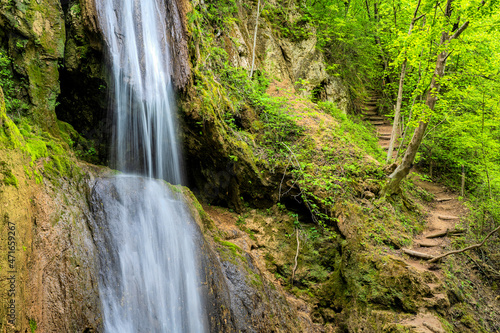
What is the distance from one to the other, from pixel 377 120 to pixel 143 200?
1566cm

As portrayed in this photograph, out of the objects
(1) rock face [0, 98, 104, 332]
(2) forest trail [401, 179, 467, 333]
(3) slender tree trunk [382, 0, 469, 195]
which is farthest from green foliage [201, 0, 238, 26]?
(2) forest trail [401, 179, 467, 333]

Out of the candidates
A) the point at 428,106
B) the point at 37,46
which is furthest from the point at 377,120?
the point at 37,46

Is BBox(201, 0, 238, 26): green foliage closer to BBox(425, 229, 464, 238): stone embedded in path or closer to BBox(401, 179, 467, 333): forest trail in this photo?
BBox(401, 179, 467, 333): forest trail

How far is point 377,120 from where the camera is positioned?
55.6ft

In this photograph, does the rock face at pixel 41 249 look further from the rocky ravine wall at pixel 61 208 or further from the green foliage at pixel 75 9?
the green foliage at pixel 75 9

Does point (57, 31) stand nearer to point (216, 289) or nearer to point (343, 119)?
point (216, 289)

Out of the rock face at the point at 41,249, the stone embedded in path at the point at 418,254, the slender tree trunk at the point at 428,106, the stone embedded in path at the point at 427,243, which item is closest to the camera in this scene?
the rock face at the point at 41,249

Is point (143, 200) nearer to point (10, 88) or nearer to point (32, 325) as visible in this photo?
point (32, 325)

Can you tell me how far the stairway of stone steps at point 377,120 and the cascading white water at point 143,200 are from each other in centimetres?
1199

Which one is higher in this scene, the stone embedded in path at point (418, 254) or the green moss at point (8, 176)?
the green moss at point (8, 176)

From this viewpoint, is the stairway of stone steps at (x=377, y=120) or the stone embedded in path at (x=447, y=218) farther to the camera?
the stairway of stone steps at (x=377, y=120)

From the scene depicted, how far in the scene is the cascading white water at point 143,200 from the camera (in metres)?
4.07

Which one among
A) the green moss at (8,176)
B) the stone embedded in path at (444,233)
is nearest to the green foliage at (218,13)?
the green moss at (8,176)

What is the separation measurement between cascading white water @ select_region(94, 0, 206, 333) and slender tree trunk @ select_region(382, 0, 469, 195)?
6727mm
